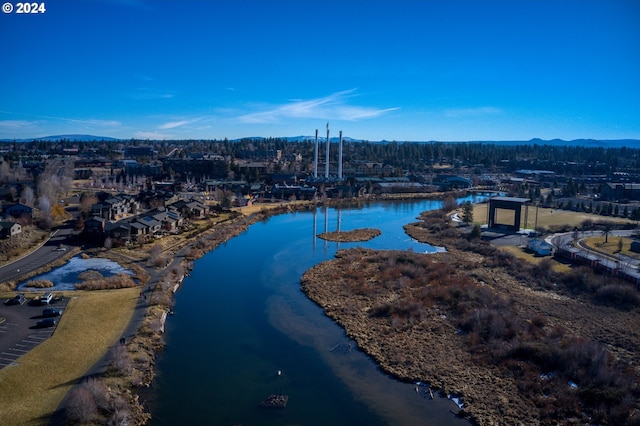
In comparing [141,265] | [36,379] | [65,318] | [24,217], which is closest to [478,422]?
[36,379]

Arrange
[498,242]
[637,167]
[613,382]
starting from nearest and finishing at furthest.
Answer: [613,382] < [498,242] < [637,167]

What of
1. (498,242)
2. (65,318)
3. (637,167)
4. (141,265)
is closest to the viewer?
(65,318)

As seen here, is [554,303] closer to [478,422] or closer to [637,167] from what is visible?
[478,422]

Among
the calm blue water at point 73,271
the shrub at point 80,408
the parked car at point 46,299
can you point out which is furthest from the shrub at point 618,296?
the parked car at point 46,299

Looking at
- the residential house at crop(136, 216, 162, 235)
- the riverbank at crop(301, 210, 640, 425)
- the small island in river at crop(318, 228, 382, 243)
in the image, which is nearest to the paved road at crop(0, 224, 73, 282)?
the residential house at crop(136, 216, 162, 235)

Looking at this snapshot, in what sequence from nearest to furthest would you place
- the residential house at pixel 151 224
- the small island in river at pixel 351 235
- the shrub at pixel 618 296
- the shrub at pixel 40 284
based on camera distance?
the shrub at pixel 618 296 → the shrub at pixel 40 284 → the residential house at pixel 151 224 → the small island in river at pixel 351 235

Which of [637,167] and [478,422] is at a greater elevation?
[637,167]

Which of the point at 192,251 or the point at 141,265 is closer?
the point at 141,265

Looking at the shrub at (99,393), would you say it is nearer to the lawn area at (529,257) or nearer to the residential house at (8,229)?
the residential house at (8,229)
